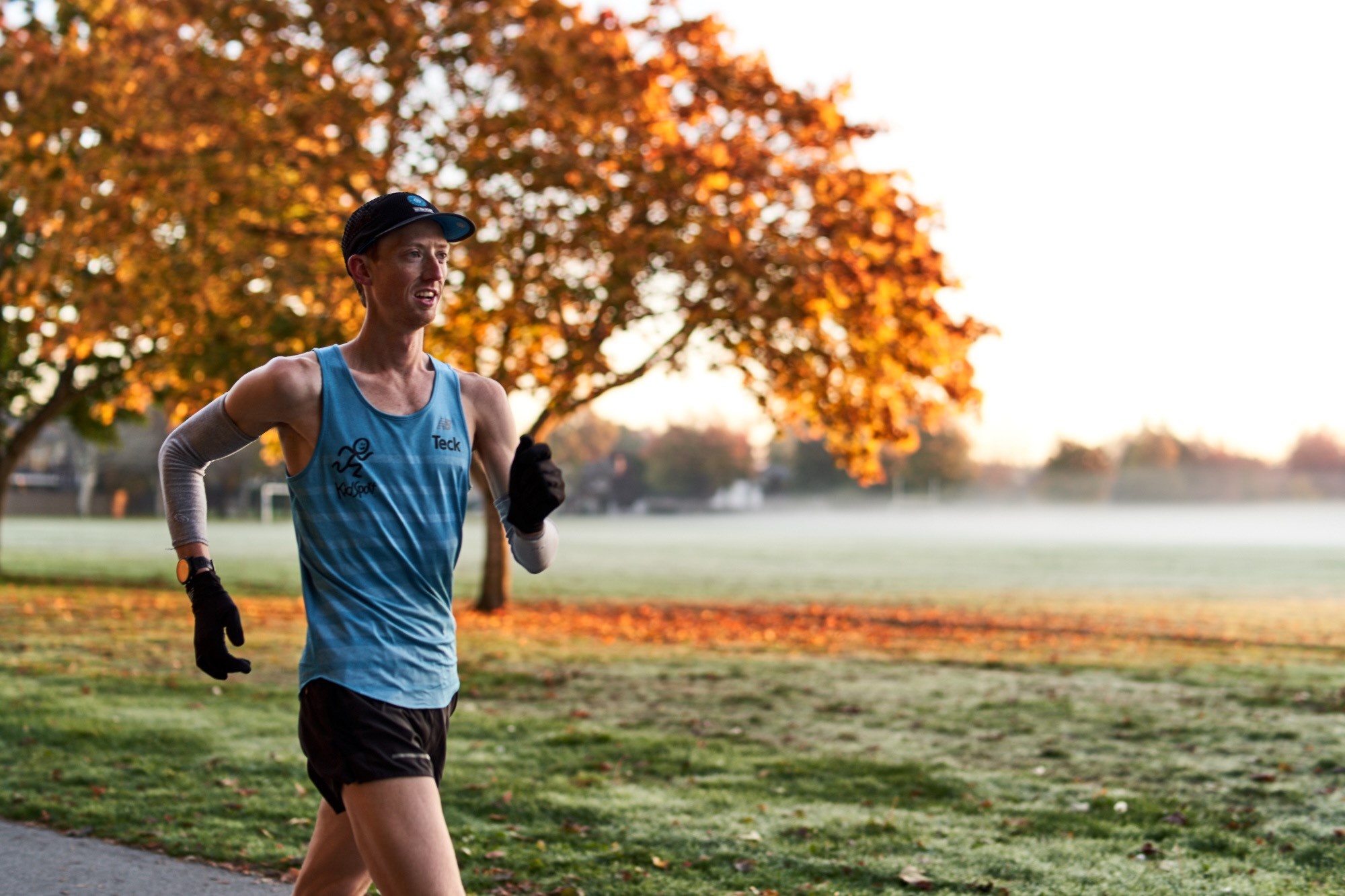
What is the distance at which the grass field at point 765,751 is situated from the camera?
18.8 ft

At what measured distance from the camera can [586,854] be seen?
573cm

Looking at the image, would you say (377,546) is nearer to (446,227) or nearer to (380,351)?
(380,351)

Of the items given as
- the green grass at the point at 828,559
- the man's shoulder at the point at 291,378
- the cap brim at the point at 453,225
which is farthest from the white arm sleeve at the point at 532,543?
the green grass at the point at 828,559

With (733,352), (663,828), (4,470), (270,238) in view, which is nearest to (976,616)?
(733,352)

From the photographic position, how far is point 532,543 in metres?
3.17

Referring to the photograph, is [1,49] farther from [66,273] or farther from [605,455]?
[605,455]

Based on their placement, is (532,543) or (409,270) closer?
(409,270)

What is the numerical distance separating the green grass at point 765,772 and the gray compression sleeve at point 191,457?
2.68 m

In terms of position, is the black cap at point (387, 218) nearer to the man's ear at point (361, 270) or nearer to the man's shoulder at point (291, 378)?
the man's ear at point (361, 270)

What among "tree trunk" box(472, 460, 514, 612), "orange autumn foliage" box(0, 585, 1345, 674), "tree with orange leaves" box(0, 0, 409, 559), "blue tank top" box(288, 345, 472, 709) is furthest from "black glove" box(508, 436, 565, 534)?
"tree trunk" box(472, 460, 514, 612)

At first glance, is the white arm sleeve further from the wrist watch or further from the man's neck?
the wrist watch

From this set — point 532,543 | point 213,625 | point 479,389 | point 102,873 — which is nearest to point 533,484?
point 532,543

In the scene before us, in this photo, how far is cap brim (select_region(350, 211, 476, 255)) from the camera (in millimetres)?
2980

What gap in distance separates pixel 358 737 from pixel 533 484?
659 mm
